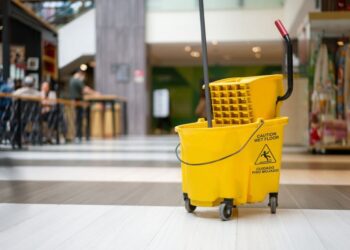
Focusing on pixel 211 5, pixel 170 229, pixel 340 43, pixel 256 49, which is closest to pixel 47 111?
pixel 340 43

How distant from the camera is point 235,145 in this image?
7.27ft

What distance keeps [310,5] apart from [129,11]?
279 inches

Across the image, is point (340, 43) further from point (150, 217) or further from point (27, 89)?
point (150, 217)

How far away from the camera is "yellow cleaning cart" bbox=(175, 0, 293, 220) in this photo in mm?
2225

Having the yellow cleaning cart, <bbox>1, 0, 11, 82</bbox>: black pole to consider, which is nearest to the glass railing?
<bbox>1, 0, 11, 82</bbox>: black pole

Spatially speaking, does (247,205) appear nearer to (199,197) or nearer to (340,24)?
(199,197)

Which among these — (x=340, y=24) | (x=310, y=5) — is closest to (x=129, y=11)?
(x=310, y=5)

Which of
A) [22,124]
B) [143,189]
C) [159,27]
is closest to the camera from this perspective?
[143,189]

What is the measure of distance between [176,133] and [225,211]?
82 centimetres

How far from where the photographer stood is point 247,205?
8.62ft

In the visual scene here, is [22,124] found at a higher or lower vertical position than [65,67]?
lower

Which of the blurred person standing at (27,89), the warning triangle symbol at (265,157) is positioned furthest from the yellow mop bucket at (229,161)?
the blurred person standing at (27,89)

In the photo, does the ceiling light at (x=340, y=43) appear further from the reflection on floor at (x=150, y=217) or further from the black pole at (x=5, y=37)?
the black pole at (x=5, y=37)

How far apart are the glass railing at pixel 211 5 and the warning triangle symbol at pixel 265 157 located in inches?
469
